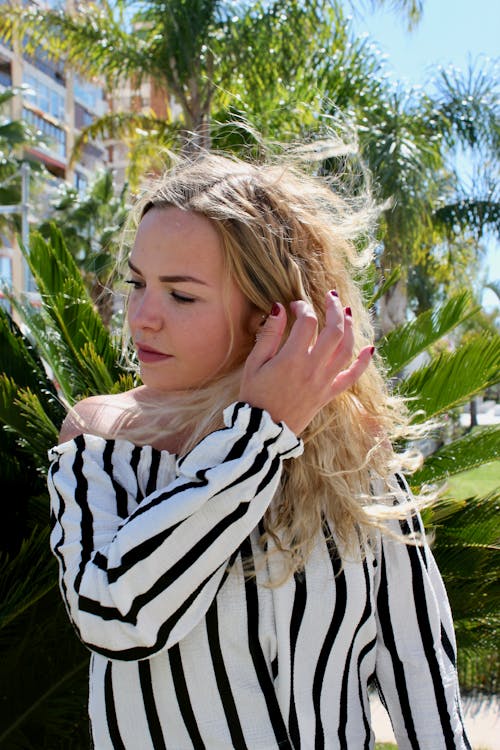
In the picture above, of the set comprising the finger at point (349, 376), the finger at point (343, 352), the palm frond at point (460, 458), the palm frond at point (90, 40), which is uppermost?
the palm frond at point (90, 40)

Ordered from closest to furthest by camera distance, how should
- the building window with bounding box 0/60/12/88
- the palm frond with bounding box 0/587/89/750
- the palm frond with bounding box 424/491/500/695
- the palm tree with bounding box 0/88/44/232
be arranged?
the palm frond with bounding box 0/587/89/750 → the palm frond with bounding box 424/491/500/695 → the palm tree with bounding box 0/88/44/232 → the building window with bounding box 0/60/12/88

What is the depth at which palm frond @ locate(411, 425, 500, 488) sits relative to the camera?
12.3 ft

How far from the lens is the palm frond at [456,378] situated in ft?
11.5

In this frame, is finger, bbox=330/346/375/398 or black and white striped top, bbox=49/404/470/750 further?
finger, bbox=330/346/375/398

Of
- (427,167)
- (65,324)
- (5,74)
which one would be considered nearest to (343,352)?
(65,324)

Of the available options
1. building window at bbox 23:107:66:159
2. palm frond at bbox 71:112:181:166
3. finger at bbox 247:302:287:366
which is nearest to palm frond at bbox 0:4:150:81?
palm frond at bbox 71:112:181:166

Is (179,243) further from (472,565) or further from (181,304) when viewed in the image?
(472,565)

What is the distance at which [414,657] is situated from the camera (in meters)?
1.31

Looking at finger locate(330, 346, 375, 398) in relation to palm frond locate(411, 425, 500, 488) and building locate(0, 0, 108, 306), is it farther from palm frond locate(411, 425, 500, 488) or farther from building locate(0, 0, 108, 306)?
building locate(0, 0, 108, 306)

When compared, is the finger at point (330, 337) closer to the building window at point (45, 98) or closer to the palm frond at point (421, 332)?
the palm frond at point (421, 332)

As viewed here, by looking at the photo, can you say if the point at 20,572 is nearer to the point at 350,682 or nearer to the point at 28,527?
the point at 28,527

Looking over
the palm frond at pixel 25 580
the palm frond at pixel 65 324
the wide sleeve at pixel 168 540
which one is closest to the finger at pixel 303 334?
the wide sleeve at pixel 168 540

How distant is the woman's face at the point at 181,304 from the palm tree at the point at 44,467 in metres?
1.39

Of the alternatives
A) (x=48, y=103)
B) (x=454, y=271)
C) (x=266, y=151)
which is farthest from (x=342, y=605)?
(x=48, y=103)
